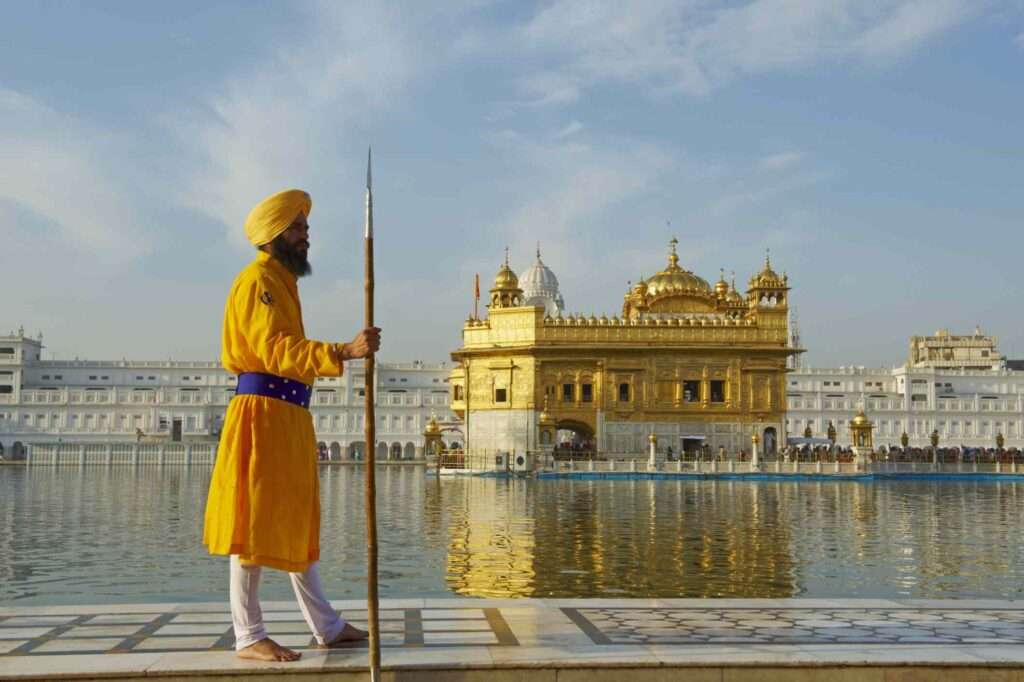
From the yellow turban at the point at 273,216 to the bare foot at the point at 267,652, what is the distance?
2.18 meters

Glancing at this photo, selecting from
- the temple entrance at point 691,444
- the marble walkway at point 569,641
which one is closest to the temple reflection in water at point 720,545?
the marble walkway at point 569,641

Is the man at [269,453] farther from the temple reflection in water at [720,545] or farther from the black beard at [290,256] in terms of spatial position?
the temple reflection in water at [720,545]

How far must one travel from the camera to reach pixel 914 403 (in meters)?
81.7

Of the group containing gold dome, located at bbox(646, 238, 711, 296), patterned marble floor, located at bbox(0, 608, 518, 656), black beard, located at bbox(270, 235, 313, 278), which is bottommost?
patterned marble floor, located at bbox(0, 608, 518, 656)

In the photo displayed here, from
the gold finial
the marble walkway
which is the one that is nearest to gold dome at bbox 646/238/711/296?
the gold finial

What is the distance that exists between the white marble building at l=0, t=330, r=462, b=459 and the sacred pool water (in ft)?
→ 175

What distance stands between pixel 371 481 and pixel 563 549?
338 inches

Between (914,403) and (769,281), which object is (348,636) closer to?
(769,281)

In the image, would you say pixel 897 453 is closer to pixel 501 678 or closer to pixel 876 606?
pixel 876 606

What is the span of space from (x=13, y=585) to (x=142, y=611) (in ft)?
13.6

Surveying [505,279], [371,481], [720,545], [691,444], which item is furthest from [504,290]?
[371,481]

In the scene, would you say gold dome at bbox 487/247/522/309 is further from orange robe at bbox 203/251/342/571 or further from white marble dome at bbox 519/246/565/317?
orange robe at bbox 203/251/342/571

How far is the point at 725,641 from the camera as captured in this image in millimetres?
5922

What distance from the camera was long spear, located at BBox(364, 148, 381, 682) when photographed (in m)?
4.88
